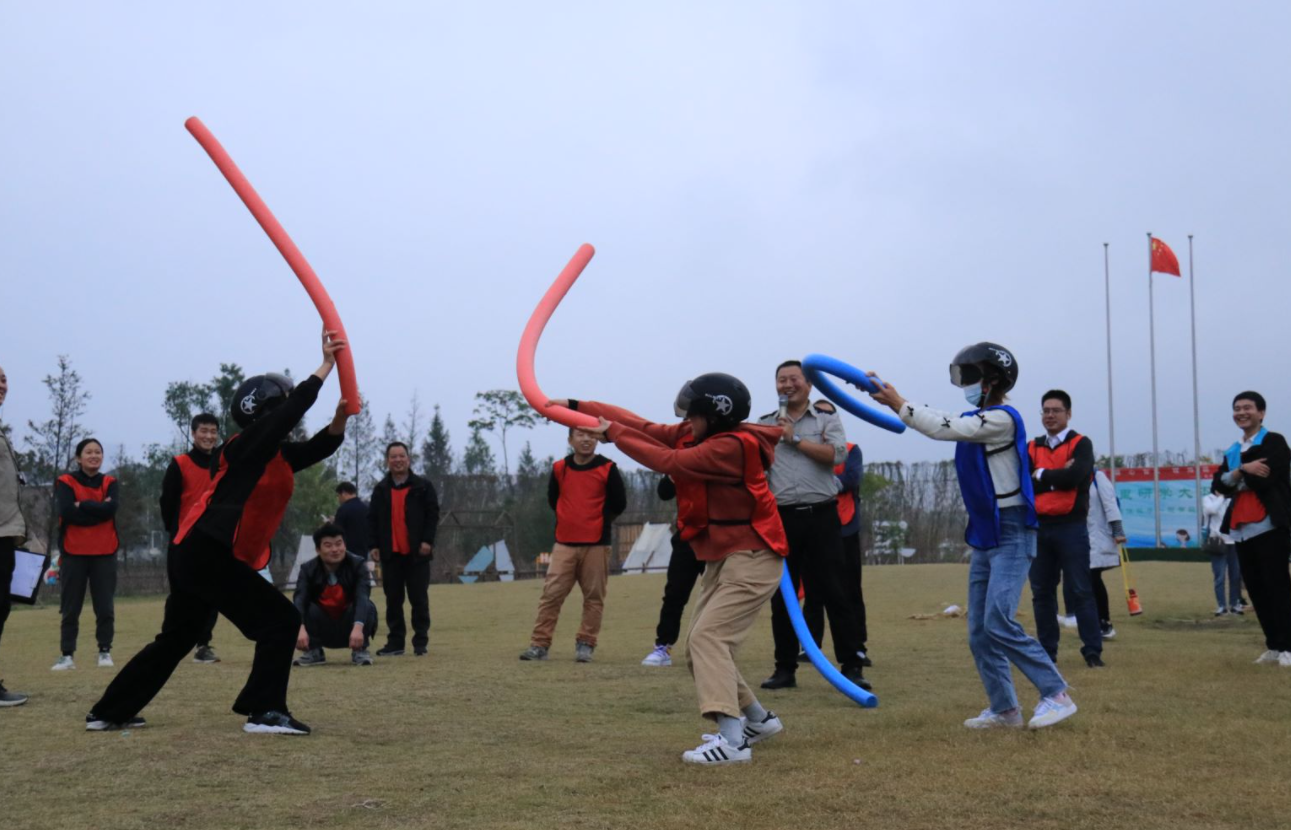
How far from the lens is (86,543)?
11.2m

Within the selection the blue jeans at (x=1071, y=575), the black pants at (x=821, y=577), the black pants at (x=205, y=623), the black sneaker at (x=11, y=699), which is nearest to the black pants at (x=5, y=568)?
the black sneaker at (x=11, y=699)

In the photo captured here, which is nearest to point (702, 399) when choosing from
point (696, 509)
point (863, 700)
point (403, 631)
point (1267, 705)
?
point (696, 509)

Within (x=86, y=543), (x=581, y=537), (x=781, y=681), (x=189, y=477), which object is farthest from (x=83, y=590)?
(x=781, y=681)

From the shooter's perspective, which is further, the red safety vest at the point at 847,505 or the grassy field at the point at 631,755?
the red safety vest at the point at 847,505

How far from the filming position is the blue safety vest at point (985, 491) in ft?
23.1

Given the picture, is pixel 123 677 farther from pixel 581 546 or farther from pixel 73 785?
pixel 581 546

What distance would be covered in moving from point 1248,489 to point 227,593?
815 centimetres

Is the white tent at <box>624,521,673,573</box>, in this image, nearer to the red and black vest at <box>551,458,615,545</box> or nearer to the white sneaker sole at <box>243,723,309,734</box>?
the red and black vest at <box>551,458,615,545</box>

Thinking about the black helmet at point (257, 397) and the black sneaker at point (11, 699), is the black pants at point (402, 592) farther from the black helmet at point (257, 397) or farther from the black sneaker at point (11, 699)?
the black helmet at point (257, 397)

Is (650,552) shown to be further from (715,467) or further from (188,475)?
(715,467)

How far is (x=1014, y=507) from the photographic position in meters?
7.03

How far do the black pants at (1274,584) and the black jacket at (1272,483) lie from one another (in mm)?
158

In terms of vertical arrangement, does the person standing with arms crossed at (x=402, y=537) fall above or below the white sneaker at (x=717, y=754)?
above

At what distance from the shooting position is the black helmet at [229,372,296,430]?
688 cm
